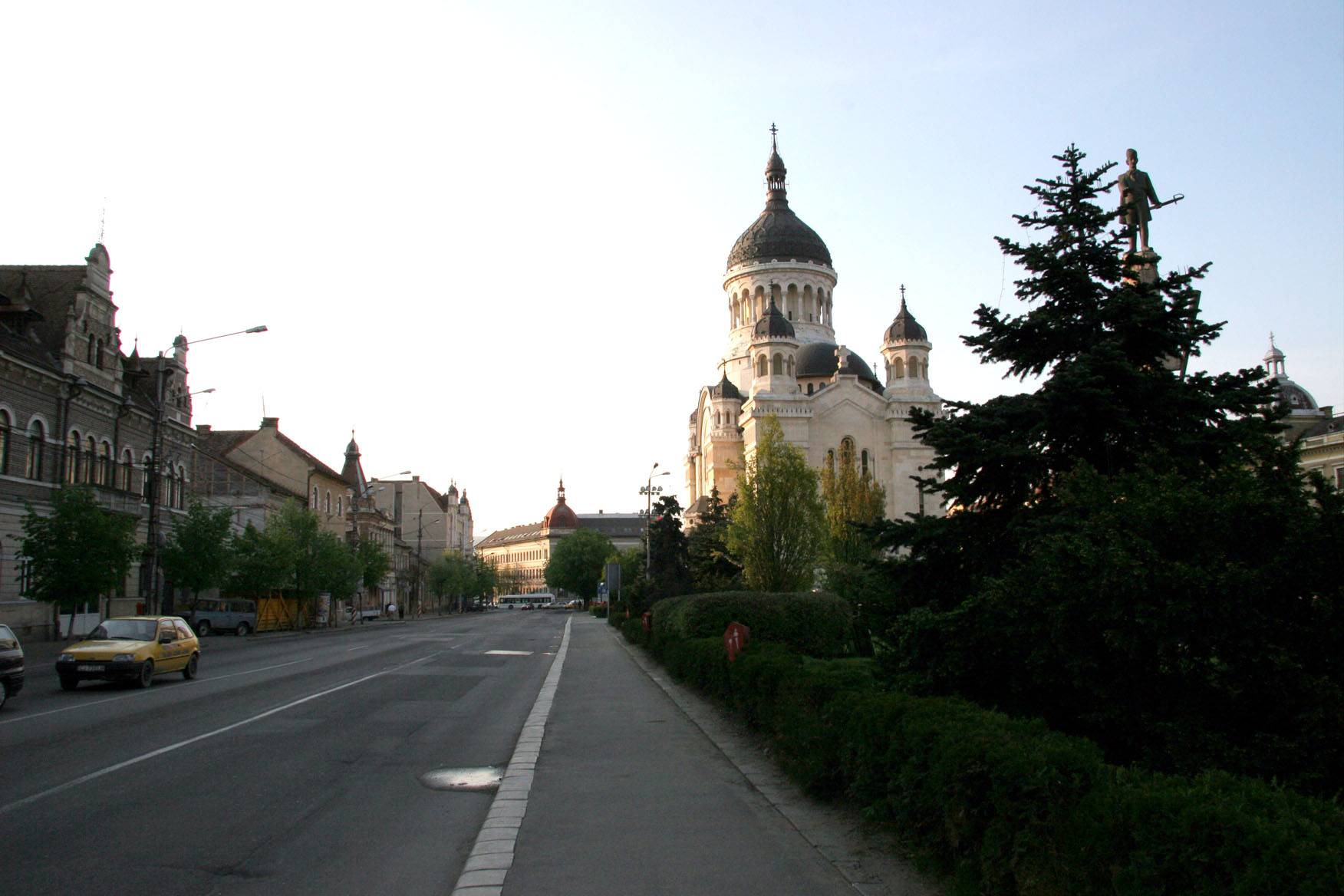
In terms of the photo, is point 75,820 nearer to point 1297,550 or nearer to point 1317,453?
point 1297,550

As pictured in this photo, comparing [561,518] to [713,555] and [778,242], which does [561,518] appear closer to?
[778,242]

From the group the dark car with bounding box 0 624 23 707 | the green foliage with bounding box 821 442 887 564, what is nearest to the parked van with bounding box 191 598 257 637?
the green foliage with bounding box 821 442 887 564

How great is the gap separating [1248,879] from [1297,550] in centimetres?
384

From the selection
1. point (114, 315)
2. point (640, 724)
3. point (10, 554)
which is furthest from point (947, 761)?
point (114, 315)

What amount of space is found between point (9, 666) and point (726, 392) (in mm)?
76377

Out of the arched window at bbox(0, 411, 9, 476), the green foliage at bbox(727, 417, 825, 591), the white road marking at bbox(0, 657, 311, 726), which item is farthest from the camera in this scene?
the green foliage at bbox(727, 417, 825, 591)

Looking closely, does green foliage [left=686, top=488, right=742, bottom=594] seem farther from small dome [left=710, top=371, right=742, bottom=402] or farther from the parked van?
small dome [left=710, top=371, right=742, bottom=402]

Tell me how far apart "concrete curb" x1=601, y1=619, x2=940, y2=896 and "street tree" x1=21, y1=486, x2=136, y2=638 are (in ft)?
79.5

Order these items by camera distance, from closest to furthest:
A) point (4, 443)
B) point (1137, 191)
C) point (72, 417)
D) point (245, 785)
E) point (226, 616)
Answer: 1. point (245, 785)
2. point (1137, 191)
3. point (4, 443)
4. point (72, 417)
5. point (226, 616)

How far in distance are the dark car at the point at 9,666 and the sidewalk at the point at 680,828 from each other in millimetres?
8433

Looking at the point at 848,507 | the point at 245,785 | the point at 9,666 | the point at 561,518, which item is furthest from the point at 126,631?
the point at 561,518

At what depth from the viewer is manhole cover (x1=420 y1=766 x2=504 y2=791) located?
9742 mm

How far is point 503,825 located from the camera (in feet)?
26.4

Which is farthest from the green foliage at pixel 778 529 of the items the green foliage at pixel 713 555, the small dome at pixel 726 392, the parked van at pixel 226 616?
the small dome at pixel 726 392
